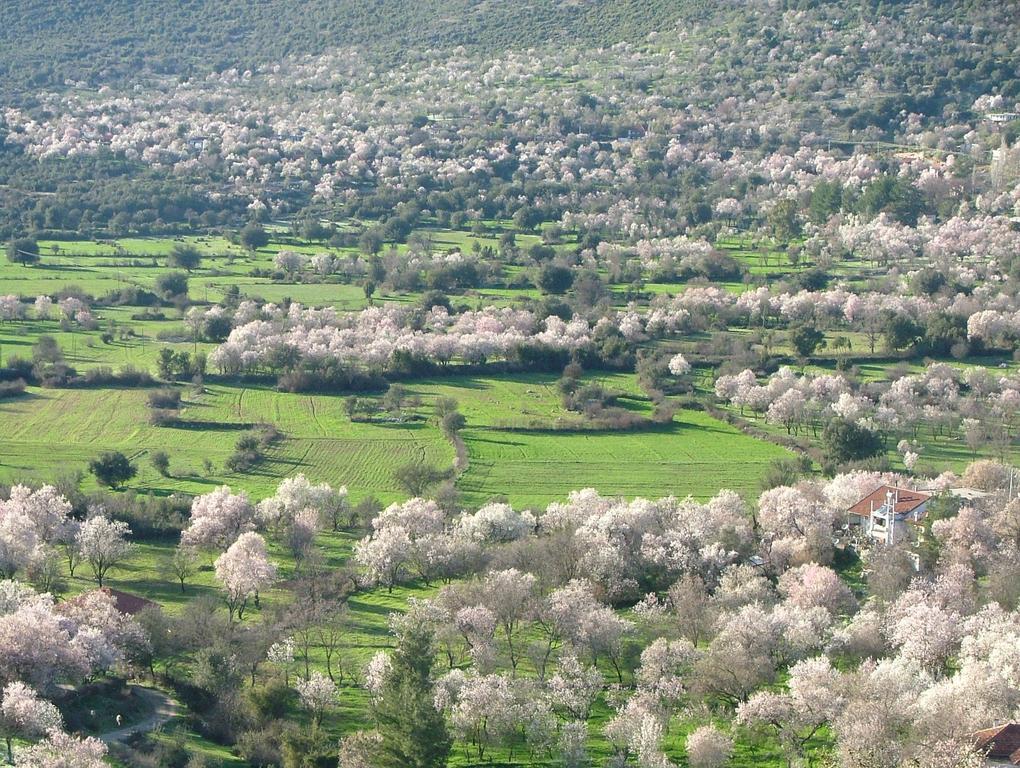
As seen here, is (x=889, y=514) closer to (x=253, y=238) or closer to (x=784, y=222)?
(x=253, y=238)

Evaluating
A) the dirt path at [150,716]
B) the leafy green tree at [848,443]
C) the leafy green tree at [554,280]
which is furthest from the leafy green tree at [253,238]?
the dirt path at [150,716]

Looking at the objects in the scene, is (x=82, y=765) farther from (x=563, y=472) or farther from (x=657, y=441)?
(x=657, y=441)

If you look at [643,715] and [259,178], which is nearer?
[643,715]

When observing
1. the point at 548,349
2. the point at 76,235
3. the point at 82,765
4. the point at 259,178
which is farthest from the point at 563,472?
the point at 259,178

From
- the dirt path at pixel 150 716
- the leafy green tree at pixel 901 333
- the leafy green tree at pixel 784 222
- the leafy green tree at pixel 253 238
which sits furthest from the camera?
the leafy green tree at pixel 784 222

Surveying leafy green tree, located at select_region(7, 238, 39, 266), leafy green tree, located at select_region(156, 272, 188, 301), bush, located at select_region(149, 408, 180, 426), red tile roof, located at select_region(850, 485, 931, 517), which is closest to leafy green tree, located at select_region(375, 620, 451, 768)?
red tile roof, located at select_region(850, 485, 931, 517)

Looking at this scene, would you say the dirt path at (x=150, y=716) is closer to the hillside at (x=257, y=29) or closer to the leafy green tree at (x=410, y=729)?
the leafy green tree at (x=410, y=729)

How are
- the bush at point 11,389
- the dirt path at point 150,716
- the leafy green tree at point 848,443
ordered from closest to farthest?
the dirt path at point 150,716 < the leafy green tree at point 848,443 < the bush at point 11,389
